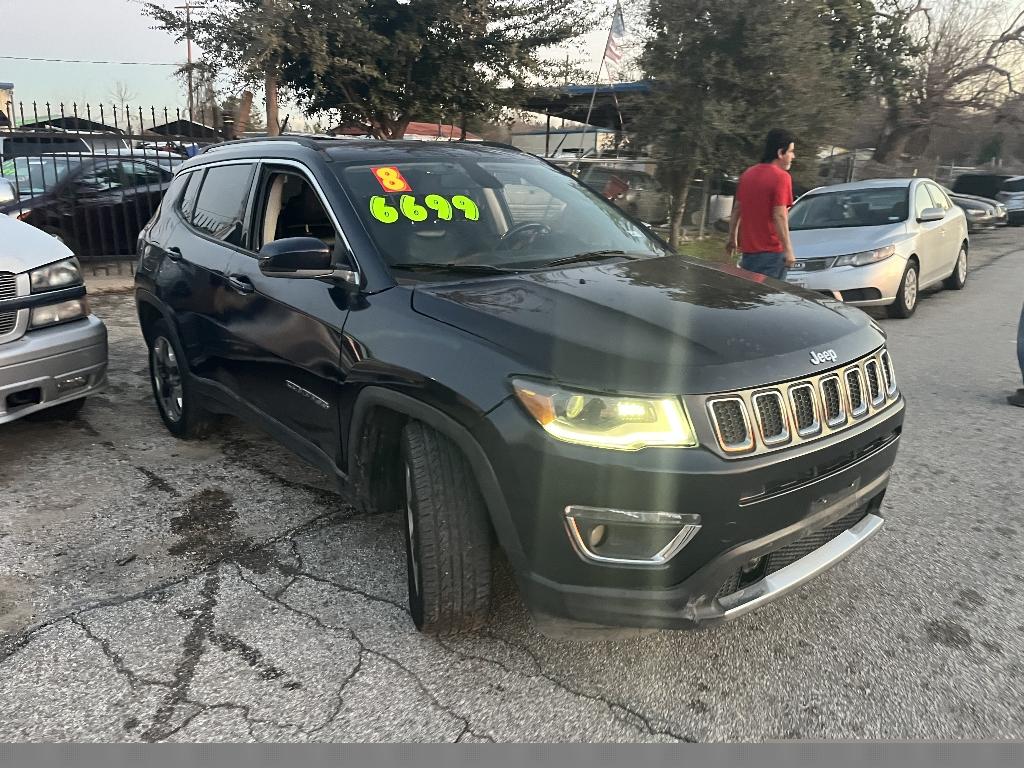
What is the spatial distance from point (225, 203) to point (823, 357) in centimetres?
312

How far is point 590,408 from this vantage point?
229cm

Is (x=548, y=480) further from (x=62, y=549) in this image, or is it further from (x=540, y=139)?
(x=540, y=139)

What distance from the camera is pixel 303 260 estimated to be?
3.08 meters

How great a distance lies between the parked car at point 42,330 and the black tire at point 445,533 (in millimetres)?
2581

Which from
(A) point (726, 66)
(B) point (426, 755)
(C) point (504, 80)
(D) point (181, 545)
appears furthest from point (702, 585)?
(C) point (504, 80)

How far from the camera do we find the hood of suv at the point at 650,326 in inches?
91.6

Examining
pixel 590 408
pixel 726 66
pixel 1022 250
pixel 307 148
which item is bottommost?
pixel 1022 250

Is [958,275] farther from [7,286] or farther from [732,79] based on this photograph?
[7,286]

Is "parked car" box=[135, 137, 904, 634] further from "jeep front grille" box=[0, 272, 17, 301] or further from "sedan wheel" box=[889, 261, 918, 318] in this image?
"sedan wheel" box=[889, 261, 918, 318]

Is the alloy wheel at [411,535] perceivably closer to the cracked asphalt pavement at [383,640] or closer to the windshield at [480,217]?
the cracked asphalt pavement at [383,640]

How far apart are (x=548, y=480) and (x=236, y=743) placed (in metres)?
1.19

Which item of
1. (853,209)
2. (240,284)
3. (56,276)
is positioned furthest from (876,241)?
(56,276)

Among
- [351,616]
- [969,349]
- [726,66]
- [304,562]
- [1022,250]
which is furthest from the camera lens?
[1022,250]

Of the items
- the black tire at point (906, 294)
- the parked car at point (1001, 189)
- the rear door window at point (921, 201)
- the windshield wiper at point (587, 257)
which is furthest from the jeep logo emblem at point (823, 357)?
the parked car at point (1001, 189)
